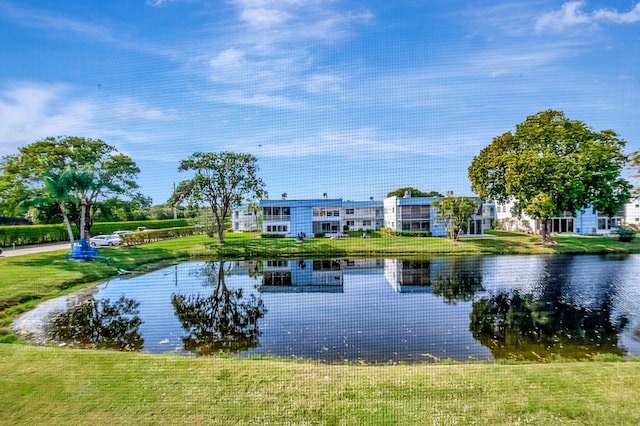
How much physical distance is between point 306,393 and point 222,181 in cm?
705

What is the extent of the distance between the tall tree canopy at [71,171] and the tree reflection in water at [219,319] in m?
2.57

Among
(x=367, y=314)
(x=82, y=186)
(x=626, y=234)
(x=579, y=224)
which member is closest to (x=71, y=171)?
(x=82, y=186)

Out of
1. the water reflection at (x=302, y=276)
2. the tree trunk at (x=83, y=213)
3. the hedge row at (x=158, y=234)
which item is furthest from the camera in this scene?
the hedge row at (x=158, y=234)

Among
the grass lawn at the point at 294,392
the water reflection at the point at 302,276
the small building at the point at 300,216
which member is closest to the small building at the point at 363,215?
the small building at the point at 300,216

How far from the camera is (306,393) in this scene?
146cm

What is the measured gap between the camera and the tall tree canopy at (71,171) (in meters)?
5.35

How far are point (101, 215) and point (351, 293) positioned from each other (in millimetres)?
4440

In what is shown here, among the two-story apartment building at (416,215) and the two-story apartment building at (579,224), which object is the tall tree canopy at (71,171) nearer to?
the two-story apartment building at (416,215)

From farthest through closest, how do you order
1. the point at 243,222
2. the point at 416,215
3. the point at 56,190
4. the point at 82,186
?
the point at 243,222 → the point at 416,215 → the point at 82,186 → the point at 56,190

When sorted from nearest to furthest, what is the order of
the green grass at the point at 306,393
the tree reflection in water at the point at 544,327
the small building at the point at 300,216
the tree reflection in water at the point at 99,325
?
the green grass at the point at 306,393
the tree reflection in water at the point at 544,327
the tree reflection in water at the point at 99,325
the small building at the point at 300,216

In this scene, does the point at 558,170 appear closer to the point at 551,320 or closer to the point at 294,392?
the point at 551,320

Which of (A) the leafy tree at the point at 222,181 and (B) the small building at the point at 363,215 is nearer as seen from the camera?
(A) the leafy tree at the point at 222,181

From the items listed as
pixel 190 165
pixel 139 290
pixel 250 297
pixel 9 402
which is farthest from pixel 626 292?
pixel 190 165

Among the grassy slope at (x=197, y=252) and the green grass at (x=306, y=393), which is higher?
the grassy slope at (x=197, y=252)
